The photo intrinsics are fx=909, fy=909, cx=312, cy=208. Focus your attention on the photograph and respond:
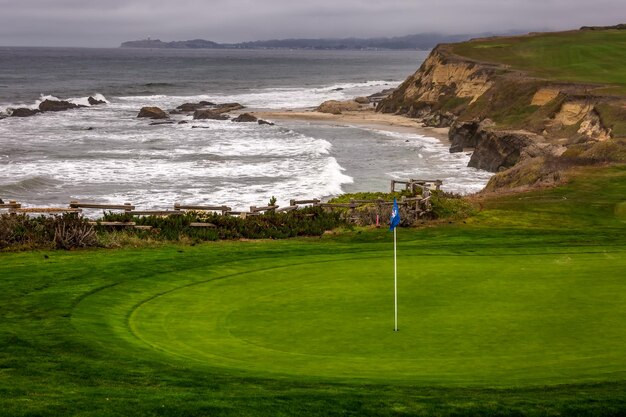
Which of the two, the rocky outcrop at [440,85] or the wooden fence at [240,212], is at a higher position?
the rocky outcrop at [440,85]

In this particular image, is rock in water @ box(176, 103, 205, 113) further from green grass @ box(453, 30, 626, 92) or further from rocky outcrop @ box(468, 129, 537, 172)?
rocky outcrop @ box(468, 129, 537, 172)

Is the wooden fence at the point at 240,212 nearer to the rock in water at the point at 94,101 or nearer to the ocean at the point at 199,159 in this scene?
the ocean at the point at 199,159

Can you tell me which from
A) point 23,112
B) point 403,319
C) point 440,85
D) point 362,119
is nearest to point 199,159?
point 362,119

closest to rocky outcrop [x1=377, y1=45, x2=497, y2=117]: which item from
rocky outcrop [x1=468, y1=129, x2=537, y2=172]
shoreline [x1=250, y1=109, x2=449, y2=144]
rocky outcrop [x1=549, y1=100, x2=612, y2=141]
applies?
shoreline [x1=250, y1=109, x2=449, y2=144]

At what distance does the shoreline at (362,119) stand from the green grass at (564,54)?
9.37m

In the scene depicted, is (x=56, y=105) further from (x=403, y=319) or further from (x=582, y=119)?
(x=403, y=319)

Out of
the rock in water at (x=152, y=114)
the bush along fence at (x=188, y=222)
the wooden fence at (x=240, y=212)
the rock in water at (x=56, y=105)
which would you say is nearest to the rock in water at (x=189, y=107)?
the rock in water at (x=152, y=114)

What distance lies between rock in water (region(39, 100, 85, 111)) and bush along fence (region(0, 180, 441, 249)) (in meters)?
76.4

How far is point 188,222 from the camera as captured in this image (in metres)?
24.6

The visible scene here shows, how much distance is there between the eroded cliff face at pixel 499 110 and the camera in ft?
163

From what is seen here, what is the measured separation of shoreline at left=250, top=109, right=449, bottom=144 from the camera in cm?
7444

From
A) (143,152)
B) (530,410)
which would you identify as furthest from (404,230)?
(143,152)

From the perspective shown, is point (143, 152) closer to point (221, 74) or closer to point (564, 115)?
point (564, 115)

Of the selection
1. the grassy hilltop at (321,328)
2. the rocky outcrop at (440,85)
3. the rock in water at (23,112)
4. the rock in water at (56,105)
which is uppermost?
the rocky outcrop at (440,85)
